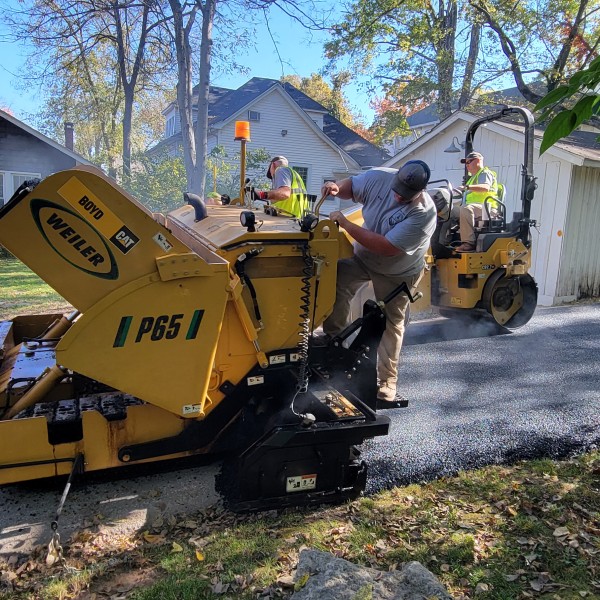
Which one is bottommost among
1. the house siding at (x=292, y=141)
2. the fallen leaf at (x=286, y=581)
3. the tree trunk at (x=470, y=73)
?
the fallen leaf at (x=286, y=581)

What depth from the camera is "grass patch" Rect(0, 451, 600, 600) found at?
257cm

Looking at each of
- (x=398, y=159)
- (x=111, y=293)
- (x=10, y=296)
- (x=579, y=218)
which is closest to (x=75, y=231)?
(x=111, y=293)

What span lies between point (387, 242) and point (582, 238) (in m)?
8.81

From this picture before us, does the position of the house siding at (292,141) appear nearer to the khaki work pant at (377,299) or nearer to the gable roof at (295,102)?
the gable roof at (295,102)

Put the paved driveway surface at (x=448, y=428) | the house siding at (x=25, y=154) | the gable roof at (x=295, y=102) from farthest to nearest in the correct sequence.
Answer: the gable roof at (x=295, y=102) < the house siding at (x=25, y=154) < the paved driveway surface at (x=448, y=428)

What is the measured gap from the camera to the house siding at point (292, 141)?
2306cm

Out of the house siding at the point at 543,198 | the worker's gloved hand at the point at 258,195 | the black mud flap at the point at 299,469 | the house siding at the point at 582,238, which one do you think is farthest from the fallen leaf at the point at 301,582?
the house siding at the point at 582,238

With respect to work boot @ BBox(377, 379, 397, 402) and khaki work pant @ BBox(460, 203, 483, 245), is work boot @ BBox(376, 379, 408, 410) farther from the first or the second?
khaki work pant @ BBox(460, 203, 483, 245)

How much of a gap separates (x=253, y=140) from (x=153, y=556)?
2193cm

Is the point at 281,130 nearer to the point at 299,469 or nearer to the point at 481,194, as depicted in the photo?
the point at 481,194

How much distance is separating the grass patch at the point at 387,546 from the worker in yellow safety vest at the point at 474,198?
14.4ft

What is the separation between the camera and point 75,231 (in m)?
2.67

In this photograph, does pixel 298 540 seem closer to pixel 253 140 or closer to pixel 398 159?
pixel 398 159

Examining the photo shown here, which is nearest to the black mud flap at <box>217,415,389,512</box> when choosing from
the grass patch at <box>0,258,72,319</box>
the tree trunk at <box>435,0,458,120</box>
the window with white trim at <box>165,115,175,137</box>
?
the grass patch at <box>0,258,72,319</box>
